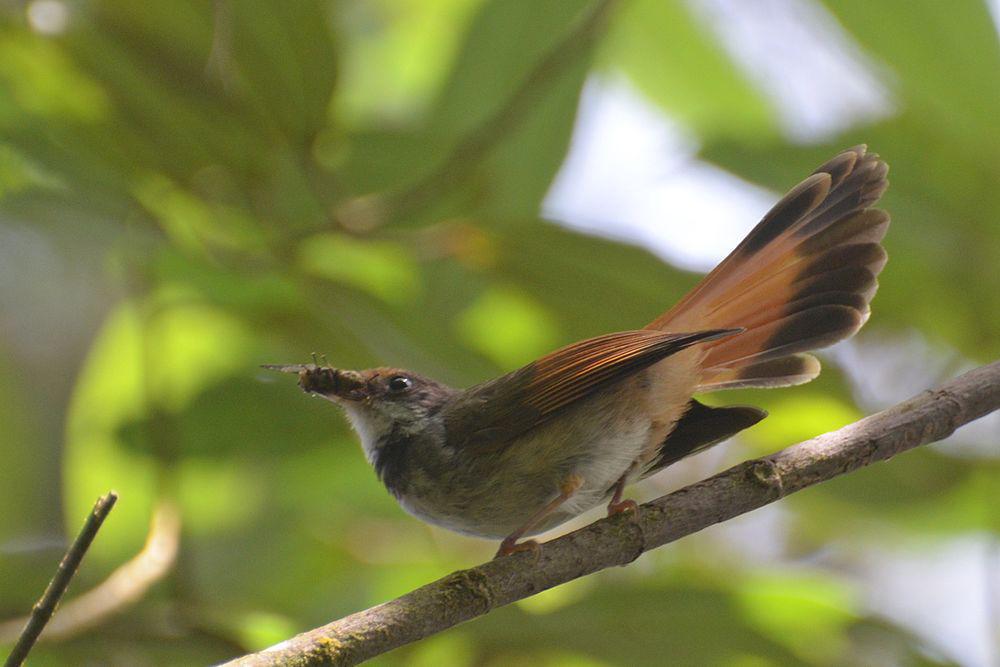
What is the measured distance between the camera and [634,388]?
2756 millimetres

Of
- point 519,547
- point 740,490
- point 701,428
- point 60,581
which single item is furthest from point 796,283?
point 60,581

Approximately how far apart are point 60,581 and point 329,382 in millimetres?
1349

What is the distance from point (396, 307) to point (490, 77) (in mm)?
727

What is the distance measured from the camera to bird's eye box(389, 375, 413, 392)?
2.99 meters

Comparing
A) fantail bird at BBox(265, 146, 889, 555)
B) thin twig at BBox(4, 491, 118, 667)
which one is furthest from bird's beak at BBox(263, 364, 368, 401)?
thin twig at BBox(4, 491, 118, 667)

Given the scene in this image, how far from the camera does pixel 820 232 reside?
2.74 meters

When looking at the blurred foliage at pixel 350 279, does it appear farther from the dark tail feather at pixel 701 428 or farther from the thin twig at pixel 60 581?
the thin twig at pixel 60 581

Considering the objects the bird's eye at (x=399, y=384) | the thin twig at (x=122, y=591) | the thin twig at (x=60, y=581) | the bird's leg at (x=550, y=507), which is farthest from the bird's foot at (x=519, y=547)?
the thin twig at (x=122, y=591)

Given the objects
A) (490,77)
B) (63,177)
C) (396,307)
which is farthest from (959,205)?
(63,177)

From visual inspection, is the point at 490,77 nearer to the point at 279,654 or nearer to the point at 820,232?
the point at 820,232

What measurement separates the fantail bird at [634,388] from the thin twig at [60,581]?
118 centimetres

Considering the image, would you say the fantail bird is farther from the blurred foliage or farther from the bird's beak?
the blurred foliage

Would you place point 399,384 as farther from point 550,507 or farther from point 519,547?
point 519,547

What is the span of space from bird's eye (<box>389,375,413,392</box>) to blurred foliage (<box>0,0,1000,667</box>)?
0.89 ft
